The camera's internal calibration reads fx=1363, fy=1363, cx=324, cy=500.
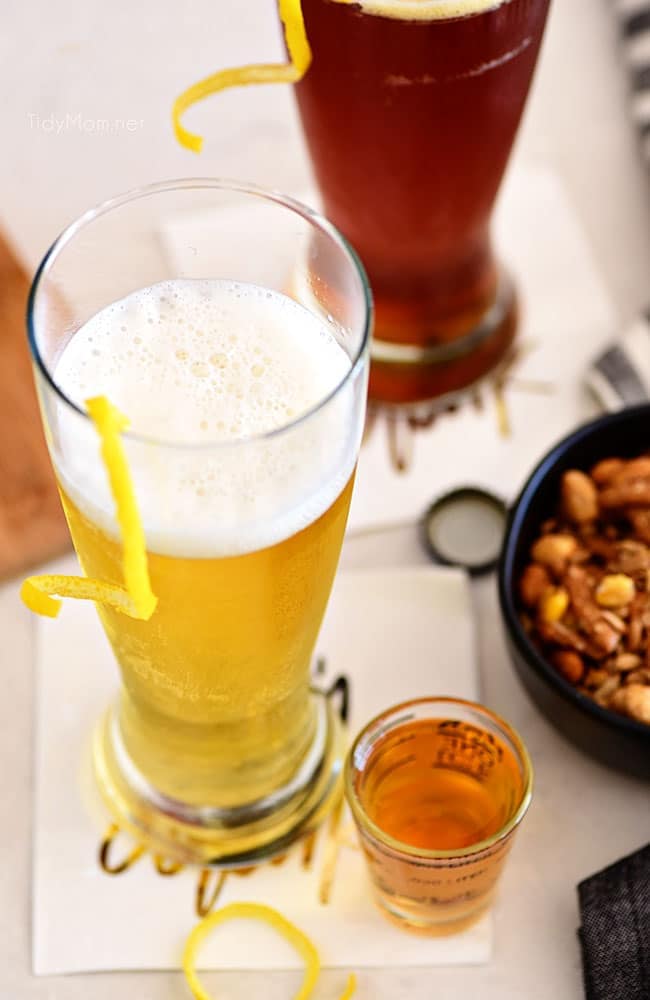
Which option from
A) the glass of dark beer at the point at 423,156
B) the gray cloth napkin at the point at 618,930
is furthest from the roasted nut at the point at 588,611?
the glass of dark beer at the point at 423,156

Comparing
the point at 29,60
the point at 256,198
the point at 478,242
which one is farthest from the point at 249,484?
the point at 29,60

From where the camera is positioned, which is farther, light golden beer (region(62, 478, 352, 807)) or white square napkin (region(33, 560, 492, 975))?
white square napkin (region(33, 560, 492, 975))

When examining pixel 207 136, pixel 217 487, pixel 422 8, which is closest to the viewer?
pixel 217 487

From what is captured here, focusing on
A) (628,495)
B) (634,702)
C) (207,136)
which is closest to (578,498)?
(628,495)

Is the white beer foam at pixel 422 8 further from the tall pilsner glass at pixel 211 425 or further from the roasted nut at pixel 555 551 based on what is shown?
the roasted nut at pixel 555 551

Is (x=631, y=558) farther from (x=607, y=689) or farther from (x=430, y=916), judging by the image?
(x=430, y=916)

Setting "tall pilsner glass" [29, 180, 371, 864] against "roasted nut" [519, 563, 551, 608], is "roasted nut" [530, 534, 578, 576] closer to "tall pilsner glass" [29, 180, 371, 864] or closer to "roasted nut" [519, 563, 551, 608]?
"roasted nut" [519, 563, 551, 608]

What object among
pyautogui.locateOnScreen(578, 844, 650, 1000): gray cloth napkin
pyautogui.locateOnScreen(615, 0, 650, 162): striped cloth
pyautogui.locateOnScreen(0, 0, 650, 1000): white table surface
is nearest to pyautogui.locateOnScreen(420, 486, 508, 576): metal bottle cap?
pyautogui.locateOnScreen(0, 0, 650, 1000): white table surface
